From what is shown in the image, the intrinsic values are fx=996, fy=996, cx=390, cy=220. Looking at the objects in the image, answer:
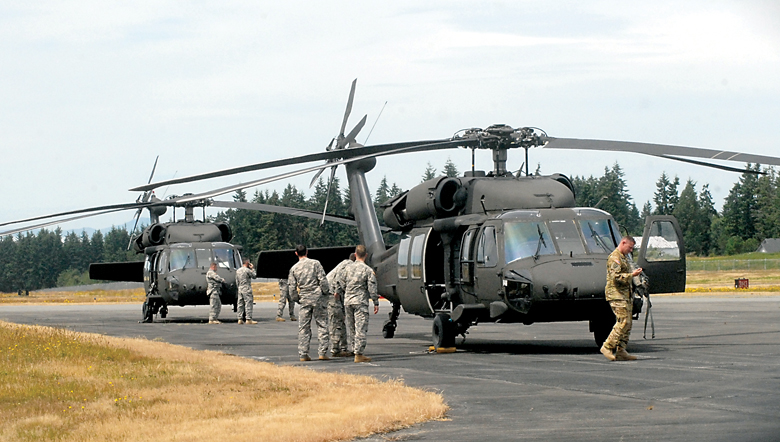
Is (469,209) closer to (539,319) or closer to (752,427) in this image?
(539,319)

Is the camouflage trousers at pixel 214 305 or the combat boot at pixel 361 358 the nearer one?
the combat boot at pixel 361 358

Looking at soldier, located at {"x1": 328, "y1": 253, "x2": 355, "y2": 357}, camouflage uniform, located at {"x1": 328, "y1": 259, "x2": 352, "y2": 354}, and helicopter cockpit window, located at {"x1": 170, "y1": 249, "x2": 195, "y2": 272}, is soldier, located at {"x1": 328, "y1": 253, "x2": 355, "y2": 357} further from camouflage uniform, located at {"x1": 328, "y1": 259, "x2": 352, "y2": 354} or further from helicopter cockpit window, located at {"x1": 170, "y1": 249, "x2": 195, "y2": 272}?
helicopter cockpit window, located at {"x1": 170, "y1": 249, "x2": 195, "y2": 272}

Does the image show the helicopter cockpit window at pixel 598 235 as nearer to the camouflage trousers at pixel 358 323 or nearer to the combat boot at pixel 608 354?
the combat boot at pixel 608 354

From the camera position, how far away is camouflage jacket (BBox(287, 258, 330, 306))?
1541cm

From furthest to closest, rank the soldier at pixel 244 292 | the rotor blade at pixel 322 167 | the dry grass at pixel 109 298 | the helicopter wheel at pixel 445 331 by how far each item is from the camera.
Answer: the dry grass at pixel 109 298 < the soldier at pixel 244 292 < the helicopter wheel at pixel 445 331 < the rotor blade at pixel 322 167

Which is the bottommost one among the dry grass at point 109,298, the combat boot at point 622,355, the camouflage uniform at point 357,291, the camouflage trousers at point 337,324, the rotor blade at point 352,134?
the dry grass at point 109,298

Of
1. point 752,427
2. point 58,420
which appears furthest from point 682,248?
point 58,420

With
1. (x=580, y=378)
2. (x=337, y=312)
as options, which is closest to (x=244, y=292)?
(x=337, y=312)

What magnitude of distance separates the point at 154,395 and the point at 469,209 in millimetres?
7703

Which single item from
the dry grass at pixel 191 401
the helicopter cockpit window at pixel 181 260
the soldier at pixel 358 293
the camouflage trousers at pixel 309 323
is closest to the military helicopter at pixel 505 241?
the soldier at pixel 358 293

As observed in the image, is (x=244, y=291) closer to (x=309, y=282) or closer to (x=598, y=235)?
(x=309, y=282)

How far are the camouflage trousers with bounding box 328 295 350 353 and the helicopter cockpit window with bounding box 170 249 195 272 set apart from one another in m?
14.5

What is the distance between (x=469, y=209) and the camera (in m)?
17.0

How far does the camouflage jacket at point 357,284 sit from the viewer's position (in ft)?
49.9
